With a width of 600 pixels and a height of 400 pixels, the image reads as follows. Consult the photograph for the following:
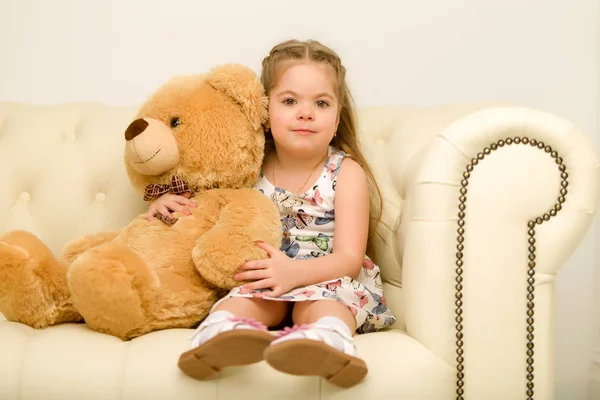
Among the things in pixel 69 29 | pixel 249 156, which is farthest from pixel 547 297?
pixel 69 29

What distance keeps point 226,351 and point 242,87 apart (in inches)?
24.5

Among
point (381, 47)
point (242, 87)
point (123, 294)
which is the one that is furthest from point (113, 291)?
point (381, 47)

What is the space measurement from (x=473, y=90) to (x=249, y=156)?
0.88 meters

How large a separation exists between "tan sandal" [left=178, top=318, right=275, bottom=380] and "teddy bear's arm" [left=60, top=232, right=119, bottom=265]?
0.50 m

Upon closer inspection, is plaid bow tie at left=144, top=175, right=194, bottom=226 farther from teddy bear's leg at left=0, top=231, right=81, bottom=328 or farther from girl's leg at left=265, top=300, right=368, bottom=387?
girl's leg at left=265, top=300, right=368, bottom=387

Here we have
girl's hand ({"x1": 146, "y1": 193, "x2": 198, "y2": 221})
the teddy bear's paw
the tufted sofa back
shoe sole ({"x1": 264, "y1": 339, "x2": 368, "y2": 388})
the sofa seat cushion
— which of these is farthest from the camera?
the tufted sofa back

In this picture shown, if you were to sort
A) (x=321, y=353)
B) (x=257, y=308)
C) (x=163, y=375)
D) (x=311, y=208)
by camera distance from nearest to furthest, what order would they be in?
(x=321, y=353) → (x=163, y=375) → (x=257, y=308) → (x=311, y=208)

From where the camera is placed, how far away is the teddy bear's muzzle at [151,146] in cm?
149

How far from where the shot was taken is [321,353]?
42.9 inches

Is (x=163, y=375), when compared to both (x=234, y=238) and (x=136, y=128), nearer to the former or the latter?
(x=234, y=238)

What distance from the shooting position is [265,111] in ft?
5.24

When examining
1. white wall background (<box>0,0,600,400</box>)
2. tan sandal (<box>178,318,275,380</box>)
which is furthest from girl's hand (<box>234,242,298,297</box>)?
white wall background (<box>0,0,600,400</box>)

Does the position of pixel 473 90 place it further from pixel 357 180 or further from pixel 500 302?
pixel 500 302

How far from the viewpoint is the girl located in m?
1.42
